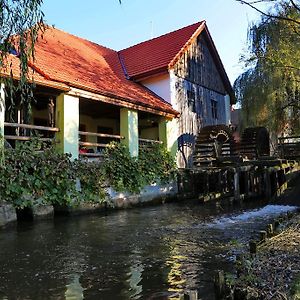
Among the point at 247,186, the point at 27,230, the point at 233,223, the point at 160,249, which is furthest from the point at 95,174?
the point at 247,186

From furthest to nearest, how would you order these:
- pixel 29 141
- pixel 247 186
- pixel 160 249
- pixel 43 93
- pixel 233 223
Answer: pixel 247 186 → pixel 43 93 → pixel 29 141 → pixel 233 223 → pixel 160 249

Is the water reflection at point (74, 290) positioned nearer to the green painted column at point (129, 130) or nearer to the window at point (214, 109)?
the green painted column at point (129, 130)

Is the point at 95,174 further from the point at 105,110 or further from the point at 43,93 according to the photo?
the point at 105,110

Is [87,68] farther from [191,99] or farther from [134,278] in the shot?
[134,278]

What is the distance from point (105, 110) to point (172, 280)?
12184 mm

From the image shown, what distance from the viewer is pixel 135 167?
1343cm

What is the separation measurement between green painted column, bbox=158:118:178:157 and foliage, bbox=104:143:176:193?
1.18 metres

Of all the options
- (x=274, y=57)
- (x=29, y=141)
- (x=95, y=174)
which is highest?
(x=274, y=57)

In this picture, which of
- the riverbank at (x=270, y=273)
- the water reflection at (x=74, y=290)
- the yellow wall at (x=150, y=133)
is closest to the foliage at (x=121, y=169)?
the yellow wall at (x=150, y=133)

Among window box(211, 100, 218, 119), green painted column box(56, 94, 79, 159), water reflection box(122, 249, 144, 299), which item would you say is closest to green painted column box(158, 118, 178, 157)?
window box(211, 100, 218, 119)

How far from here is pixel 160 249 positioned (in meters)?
6.59

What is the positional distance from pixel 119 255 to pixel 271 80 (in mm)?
13066

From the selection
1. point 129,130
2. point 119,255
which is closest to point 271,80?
point 129,130

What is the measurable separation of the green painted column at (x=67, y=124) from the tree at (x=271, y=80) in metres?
7.39
